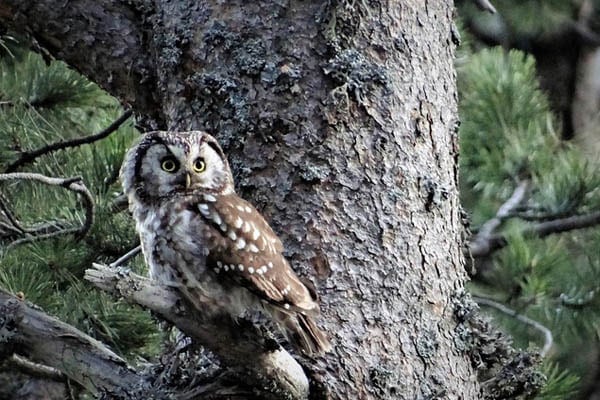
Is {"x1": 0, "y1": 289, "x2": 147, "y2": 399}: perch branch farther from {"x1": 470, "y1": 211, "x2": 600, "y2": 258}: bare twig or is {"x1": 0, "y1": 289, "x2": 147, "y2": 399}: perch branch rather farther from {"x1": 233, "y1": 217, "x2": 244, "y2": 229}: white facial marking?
{"x1": 470, "y1": 211, "x2": 600, "y2": 258}: bare twig

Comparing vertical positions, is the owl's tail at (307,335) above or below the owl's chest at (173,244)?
below

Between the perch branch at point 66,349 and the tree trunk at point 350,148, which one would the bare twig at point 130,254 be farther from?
the perch branch at point 66,349

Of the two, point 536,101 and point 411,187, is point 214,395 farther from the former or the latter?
point 536,101

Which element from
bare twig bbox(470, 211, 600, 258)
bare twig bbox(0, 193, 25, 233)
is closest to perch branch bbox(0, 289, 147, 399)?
bare twig bbox(0, 193, 25, 233)

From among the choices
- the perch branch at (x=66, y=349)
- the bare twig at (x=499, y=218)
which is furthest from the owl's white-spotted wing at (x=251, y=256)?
the bare twig at (x=499, y=218)

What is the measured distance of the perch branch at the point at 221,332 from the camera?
182cm

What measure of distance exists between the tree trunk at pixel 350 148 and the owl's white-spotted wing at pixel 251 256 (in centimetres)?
8

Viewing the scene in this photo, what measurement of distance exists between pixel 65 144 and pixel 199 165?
69 cm

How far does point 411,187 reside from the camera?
2.29m

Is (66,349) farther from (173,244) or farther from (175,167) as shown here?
(175,167)

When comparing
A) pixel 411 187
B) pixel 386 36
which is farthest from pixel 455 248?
pixel 386 36

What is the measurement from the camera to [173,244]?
221cm

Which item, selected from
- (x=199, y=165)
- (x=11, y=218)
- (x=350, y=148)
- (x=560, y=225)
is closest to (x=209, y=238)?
(x=199, y=165)

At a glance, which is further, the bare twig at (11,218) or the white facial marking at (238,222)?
the bare twig at (11,218)
